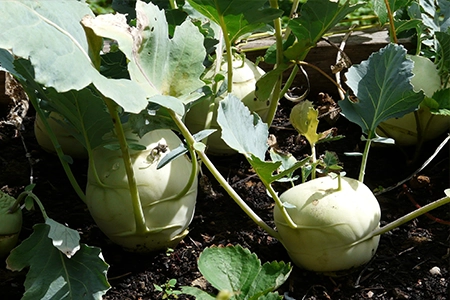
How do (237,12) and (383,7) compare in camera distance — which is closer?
(237,12)

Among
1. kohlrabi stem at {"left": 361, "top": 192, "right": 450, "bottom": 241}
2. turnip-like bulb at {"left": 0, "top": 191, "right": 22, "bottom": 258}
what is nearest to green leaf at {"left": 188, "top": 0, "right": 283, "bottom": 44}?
kohlrabi stem at {"left": 361, "top": 192, "right": 450, "bottom": 241}

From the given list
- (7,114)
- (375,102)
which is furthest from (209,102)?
(7,114)

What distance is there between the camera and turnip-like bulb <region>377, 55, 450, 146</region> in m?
1.46

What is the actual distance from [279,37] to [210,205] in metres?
0.40

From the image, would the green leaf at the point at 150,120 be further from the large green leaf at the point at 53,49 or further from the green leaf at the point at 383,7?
the green leaf at the point at 383,7

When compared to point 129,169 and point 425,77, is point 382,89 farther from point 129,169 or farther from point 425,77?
point 129,169

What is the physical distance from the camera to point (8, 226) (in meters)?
1.24

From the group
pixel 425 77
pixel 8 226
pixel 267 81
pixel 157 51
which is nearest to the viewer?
pixel 157 51

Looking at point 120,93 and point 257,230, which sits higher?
point 120,93

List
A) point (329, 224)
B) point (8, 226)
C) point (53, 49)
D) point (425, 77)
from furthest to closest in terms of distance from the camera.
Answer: point (425, 77)
point (8, 226)
point (329, 224)
point (53, 49)

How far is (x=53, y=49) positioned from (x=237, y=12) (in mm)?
396

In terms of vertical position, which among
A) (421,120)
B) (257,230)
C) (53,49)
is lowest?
(257,230)

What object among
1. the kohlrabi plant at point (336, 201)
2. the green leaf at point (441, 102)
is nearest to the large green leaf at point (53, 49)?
the kohlrabi plant at point (336, 201)


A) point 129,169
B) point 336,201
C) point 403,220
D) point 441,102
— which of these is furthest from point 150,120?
point 441,102
